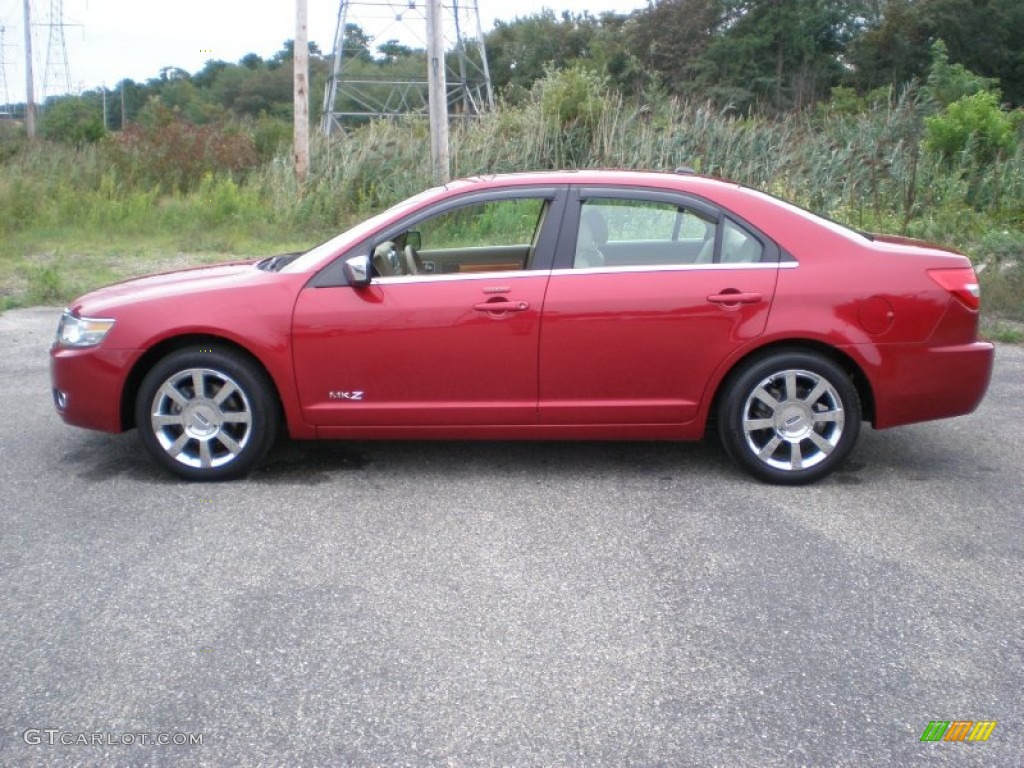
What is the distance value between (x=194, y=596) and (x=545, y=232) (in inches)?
101

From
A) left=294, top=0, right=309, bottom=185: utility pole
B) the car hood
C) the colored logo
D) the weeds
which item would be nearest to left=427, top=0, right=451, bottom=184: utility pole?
the weeds

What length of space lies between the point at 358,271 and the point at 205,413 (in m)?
1.07

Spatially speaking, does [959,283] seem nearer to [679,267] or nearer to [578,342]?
[679,267]

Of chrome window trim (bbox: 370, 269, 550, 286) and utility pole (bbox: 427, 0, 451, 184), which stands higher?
utility pole (bbox: 427, 0, 451, 184)

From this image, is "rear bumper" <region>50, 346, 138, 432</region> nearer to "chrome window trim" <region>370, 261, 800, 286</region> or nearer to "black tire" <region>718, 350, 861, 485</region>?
"chrome window trim" <region>370, 261, 800, 286</region>

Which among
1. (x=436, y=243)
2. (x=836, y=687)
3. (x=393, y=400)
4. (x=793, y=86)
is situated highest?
(x=793, y=86)

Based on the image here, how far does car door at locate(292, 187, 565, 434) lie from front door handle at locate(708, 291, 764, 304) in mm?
854

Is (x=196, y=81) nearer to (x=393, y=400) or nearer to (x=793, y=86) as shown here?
(x=793, y=86)

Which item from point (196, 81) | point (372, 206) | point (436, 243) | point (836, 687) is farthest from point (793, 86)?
point (196, 81)

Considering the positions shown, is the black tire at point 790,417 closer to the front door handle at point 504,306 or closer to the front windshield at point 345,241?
the front door handle at point 504,306

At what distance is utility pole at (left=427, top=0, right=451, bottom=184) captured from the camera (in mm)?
15969

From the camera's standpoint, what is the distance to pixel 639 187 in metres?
5.82

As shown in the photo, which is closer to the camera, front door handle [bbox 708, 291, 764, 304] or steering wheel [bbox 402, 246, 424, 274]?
front door handle [bbox 708, 291, 764, 304]

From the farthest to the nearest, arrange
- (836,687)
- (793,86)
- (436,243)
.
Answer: (793,86) → (436,243) → (836,687)
